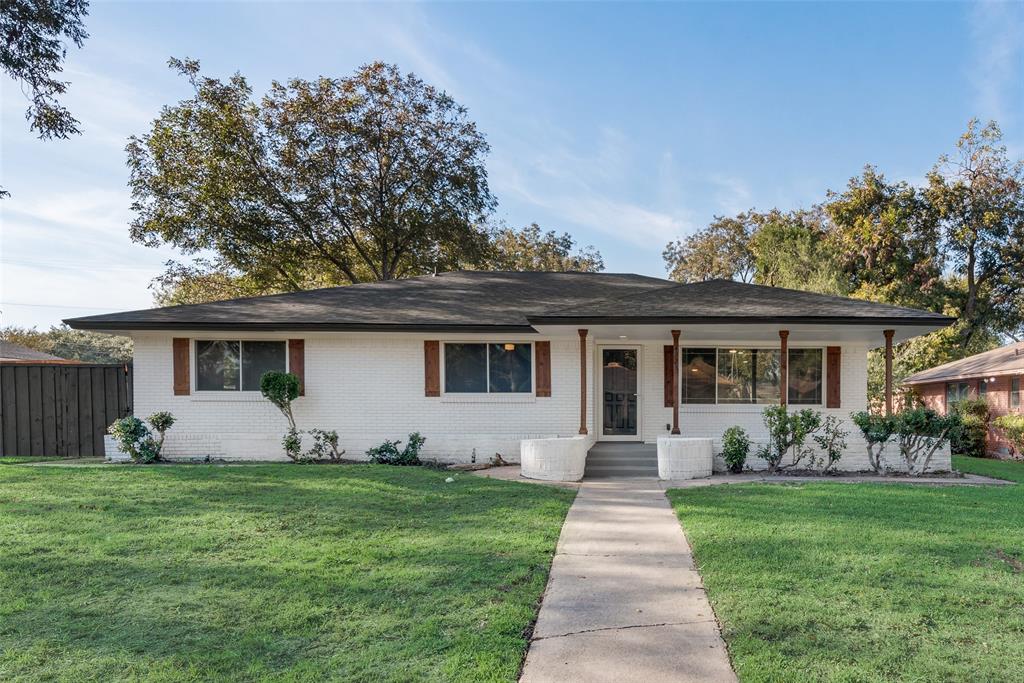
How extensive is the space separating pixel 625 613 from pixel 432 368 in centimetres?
771

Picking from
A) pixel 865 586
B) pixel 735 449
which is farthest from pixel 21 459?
pixel 865 586

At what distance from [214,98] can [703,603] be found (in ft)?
74.1

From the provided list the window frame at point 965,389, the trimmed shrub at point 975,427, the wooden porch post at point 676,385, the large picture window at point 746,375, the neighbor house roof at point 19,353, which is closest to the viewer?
the wooden porch post at point 676,385

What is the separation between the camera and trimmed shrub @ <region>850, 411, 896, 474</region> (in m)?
9.38

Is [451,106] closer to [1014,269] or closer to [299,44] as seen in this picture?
[299,44]

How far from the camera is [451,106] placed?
22312 mm

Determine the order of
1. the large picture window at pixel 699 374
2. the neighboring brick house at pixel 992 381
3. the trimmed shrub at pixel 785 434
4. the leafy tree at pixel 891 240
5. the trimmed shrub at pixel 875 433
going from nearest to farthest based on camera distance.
Answer: the trimmed shrub at pixel 785 434 → the trimmed shrub at pixel 875 433 → the large picture window at pixel 699 374 → the neighboring brick house at pixel 992 381 → the leafy tree at pixel 891 240

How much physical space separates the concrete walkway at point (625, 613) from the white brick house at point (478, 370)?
16.1 feet

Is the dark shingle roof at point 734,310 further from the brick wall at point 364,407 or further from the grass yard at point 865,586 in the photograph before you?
the grass yard at point 865,586

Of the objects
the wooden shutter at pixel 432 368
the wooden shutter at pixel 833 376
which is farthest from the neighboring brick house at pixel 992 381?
the wooden shutter at pixel 432 368

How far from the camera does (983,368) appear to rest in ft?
56.9

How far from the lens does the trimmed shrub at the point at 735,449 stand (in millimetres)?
9398

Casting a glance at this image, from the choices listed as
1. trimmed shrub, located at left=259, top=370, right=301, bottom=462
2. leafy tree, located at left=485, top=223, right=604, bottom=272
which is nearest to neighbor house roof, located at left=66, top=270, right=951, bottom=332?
trimmed shrub, located at left=259, top=370, right=301, bottom=462

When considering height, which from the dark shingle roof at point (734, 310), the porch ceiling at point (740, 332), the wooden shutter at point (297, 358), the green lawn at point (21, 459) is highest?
the dark shingle roof at point (734, 310)
